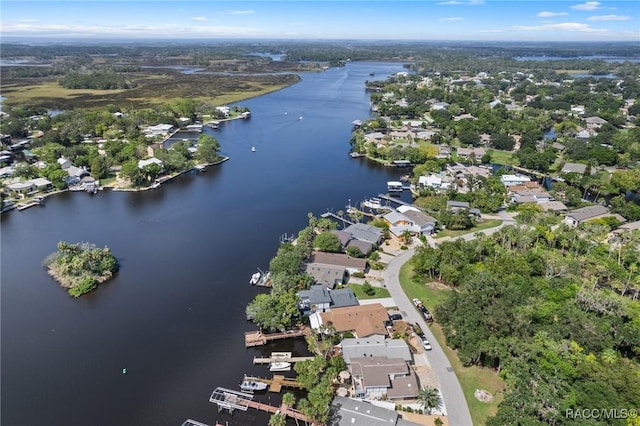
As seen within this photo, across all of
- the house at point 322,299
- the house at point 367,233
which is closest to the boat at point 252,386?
the house at point 322,299

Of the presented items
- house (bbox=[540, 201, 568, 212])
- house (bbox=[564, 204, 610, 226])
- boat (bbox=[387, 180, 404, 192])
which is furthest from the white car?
boat (bbox=[387, 180, 404, 192])

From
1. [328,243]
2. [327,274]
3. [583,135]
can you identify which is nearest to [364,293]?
[327,274]

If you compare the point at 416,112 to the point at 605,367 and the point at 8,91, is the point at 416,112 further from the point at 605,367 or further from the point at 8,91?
the point at 8,91

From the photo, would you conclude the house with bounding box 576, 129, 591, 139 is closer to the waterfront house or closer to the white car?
the waterfront house

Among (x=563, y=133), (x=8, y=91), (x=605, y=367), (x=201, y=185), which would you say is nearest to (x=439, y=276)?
(x=605, y=367)

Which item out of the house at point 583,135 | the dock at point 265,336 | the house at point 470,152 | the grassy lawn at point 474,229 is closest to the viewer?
the dock at point 265,336

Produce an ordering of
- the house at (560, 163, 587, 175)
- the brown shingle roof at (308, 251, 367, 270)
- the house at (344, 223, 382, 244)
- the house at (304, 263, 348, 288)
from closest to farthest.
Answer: the house at (304, 263, 348, 288), the brown shingle roof at (308, 251, 367, 270), the house at (344, 223, 382, 244), the house at (560, 163, 587, 175)

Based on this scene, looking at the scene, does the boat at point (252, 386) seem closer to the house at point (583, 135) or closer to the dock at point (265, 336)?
the dock at point (265, 336)
